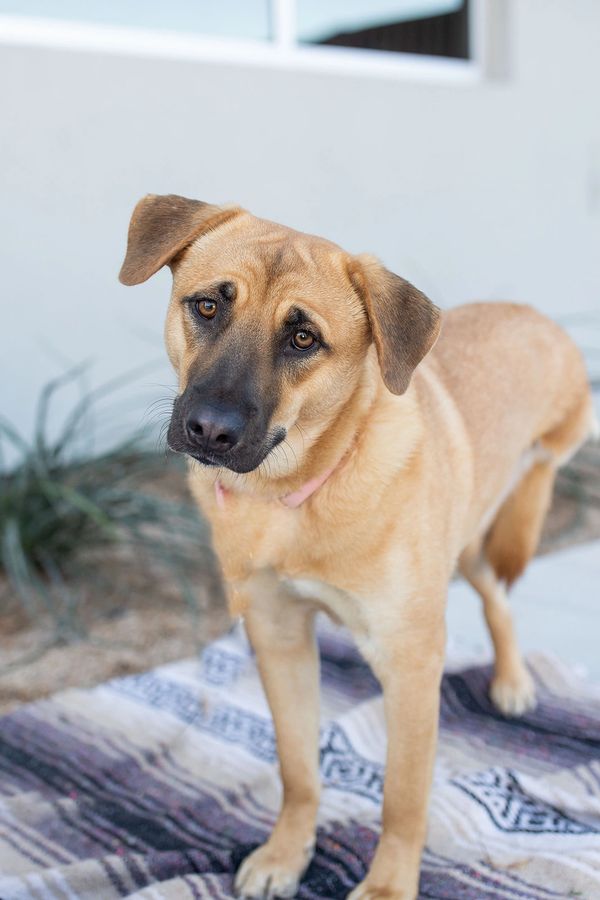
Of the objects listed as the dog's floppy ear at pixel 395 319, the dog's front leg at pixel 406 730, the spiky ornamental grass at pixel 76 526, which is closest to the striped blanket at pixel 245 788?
the dog's front leg at pixel 406 730

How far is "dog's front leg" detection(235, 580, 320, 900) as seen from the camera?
7.52 ft

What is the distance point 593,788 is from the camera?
104 inches

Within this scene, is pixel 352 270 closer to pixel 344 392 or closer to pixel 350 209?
pixel 344 392

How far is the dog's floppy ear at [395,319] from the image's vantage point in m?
2.03

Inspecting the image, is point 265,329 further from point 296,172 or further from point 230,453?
point 296,172

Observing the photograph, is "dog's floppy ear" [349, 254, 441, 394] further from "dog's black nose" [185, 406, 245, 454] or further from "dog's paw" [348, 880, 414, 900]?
"dog's paw" [348, 880, 414, 900]

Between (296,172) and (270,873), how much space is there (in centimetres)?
400

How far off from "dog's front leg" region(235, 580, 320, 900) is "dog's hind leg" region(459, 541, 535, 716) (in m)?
0.91

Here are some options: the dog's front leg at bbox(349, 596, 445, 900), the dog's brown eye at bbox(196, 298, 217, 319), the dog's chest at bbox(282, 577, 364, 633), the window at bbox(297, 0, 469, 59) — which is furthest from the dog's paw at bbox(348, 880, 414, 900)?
the window at bbox(297, 0, 469, 59)

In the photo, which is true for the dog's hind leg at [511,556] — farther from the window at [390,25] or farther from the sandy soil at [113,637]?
the window at [390,25]

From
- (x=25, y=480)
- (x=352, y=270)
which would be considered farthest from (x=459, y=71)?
(x=352, y=270)

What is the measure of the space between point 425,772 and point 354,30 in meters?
4.79

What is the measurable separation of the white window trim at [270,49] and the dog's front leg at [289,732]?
3.27m

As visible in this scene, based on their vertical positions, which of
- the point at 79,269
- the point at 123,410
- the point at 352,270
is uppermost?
the point at 352,270
